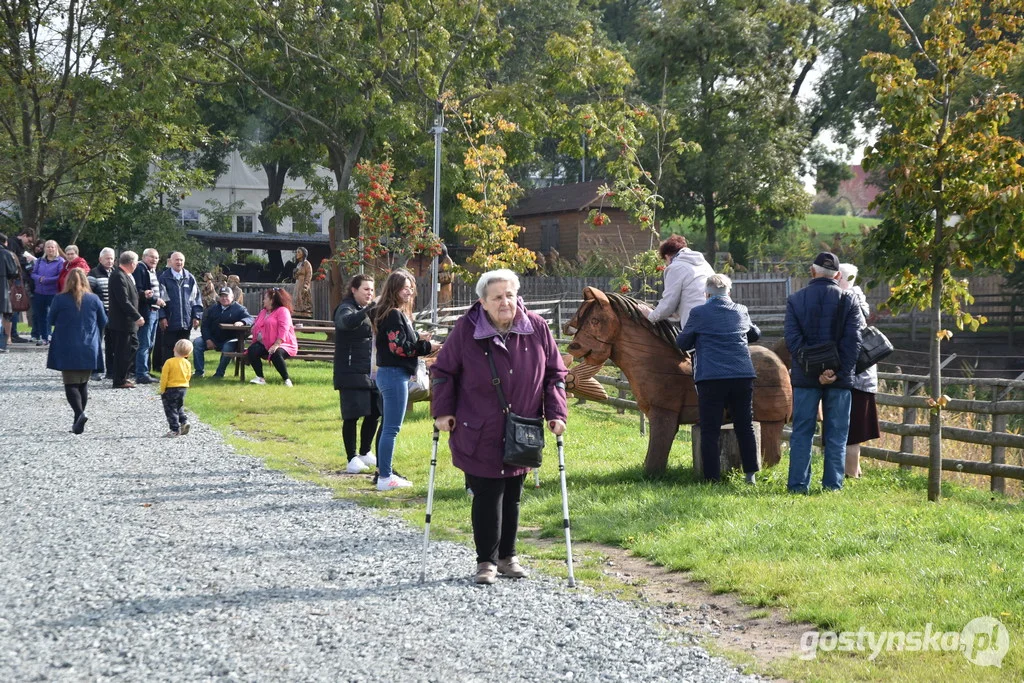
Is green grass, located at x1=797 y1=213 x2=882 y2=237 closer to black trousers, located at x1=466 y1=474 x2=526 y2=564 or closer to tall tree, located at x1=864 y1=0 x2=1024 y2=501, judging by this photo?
tall tree, located at x1=864 y1=0 x2=1024 y2=501

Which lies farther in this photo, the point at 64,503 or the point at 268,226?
the point at 268,226

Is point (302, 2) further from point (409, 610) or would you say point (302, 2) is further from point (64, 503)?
point (409, 610)

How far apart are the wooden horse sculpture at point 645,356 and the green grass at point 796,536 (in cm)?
46

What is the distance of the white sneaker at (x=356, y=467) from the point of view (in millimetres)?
11594

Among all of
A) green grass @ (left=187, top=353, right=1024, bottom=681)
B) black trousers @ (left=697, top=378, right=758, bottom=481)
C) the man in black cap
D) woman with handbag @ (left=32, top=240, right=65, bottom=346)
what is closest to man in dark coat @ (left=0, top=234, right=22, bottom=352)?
woman with handbag @ (left=32, top=240, right=65, bottom=346)

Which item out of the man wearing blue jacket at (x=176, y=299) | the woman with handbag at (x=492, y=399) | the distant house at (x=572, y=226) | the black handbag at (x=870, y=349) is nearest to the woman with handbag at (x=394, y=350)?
the woman with handbag at (x=492, y=399)

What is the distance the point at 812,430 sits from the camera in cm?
957

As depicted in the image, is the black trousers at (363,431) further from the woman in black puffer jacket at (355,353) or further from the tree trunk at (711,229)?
the tree trunk at (711,229)

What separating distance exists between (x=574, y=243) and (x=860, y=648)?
44690 mm

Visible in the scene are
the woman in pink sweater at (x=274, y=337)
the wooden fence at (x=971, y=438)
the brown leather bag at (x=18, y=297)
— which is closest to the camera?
the wooden fence at (x=971, y=438)

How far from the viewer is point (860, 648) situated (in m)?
5.62

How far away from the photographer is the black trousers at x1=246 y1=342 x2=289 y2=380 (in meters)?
19.6

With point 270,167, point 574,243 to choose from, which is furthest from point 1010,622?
point 270,167

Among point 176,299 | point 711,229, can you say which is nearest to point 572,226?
point 711,229
